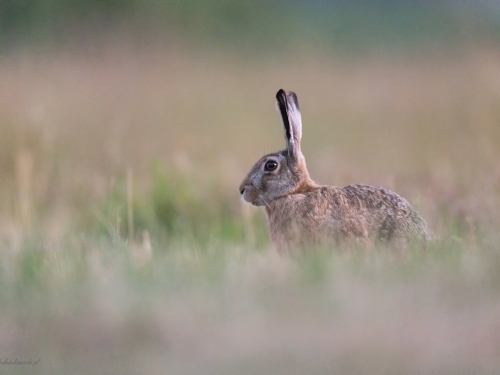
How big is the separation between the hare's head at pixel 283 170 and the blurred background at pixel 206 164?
0.57 metres

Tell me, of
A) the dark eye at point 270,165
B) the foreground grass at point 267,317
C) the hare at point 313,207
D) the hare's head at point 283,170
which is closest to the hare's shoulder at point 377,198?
the hare at point 313,207

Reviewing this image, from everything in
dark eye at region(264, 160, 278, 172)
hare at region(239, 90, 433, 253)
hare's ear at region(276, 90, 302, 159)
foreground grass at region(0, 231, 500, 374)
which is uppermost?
hare's ear at region(276, 90, 302, 159)

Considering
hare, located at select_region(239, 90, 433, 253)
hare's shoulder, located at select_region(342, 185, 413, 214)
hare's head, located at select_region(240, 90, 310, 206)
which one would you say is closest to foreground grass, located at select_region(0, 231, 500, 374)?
hare, located at select_region(239, 90, 433, 253)

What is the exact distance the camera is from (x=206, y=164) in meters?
11.1

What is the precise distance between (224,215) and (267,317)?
17.0 ft

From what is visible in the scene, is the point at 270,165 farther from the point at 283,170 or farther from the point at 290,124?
the point at 290,124

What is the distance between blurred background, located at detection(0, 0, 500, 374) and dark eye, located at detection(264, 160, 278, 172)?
2.42 feet

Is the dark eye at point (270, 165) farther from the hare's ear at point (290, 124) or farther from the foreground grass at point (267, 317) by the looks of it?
the foreground grass at point (267, 317)

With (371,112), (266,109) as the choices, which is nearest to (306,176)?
(371,112)

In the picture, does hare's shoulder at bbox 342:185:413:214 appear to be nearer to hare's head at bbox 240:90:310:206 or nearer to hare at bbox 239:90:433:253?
hare at bbox 239:90:433:253

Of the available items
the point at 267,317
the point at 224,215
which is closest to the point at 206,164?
the point at 224,215

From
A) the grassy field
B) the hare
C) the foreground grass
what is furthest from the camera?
the hare

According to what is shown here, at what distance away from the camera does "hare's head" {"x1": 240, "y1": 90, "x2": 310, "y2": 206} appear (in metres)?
6.38

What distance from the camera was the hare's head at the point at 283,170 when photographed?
638 cm
